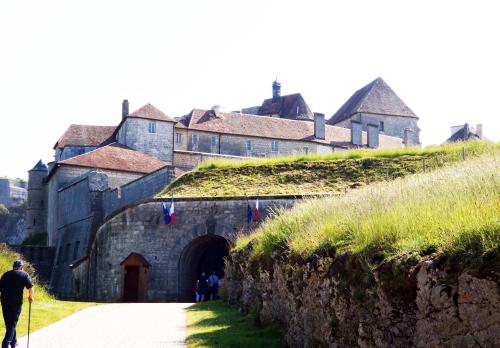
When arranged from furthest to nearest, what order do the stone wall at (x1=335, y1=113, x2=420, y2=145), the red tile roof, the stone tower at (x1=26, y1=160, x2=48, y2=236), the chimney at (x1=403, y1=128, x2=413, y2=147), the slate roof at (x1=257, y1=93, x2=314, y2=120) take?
the stone wall at (x1=335, y1=113, x2=420, y2=145), the slate roof at (x1=257, y1=93, x2=314, y2=120), the chimney at (x1=403, y1=128, x2=413, y2=147), the stone tower at (x1=26, y1=160, x2=48, y2=236), the red tile roof

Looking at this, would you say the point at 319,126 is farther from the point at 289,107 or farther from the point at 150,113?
the point at 150,113

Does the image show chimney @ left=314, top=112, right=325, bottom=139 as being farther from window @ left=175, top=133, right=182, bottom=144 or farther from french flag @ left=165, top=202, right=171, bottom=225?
french flag @ left=165, top=202, right=171, bottom=225

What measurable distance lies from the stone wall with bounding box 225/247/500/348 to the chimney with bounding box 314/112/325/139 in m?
51.2

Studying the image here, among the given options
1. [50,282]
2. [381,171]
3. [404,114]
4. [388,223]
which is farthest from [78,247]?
[404,114]

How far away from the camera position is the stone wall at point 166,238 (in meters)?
30.4

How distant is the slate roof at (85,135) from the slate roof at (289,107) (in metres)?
19.0

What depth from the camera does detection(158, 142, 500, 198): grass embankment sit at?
3128cm

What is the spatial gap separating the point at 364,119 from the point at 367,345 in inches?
2625

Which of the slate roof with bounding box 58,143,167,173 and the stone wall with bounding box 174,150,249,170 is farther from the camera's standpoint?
the stone wall with bounding box 174,150,249,170

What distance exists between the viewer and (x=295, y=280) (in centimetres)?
1010

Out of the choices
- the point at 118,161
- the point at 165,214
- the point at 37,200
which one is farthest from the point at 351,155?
→ the point at 37,200

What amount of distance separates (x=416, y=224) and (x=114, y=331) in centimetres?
850

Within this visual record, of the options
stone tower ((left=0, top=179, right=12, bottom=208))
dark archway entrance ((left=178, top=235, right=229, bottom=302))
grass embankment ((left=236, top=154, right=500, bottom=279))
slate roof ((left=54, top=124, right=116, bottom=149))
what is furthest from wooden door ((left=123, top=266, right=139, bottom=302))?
stone tower ((left=0, top=179, right=12, bottom=208))

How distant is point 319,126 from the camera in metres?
62.1
